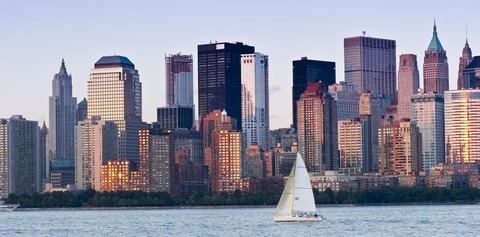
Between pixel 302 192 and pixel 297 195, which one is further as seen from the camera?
pixel 302 192

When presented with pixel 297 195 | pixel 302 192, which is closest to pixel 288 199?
pixel 297 195

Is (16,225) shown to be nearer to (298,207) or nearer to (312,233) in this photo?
(298,207)

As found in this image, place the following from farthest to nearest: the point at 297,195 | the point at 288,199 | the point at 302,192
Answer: the point at 288,199
the point at 302,192
the point at 297,195

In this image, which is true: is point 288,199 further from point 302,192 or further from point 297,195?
point 302,192

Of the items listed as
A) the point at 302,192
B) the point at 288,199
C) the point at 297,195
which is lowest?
the point at 288,199

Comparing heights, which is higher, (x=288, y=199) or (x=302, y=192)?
(x=302, y=192)

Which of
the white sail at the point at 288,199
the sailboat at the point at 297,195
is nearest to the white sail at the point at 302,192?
the sailboat at the point at 297,195

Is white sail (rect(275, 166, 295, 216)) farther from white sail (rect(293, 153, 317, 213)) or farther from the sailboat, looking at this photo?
white sail (rect(293, 153, 317, 213))

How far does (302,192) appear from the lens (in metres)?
143

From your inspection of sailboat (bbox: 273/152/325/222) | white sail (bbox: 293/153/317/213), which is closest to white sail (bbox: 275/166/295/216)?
sailboat (bbox: 273/152/325/222)

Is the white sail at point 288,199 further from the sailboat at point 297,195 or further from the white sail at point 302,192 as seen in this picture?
the white sail at point 302,192

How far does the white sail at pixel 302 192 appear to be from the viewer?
142 meters

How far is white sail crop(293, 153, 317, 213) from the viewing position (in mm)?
142125

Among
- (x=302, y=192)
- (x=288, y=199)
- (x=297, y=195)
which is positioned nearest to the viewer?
(x=297, y=195)
